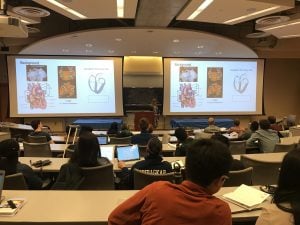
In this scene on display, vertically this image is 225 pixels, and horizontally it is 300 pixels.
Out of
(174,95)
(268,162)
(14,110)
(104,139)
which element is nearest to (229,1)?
(268,162)

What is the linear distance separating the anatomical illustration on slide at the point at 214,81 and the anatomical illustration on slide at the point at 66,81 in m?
4.63

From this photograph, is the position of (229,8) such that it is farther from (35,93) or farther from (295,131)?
(35,93)

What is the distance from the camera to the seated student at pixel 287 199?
1551mm

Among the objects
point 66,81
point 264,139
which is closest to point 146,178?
point 264,139

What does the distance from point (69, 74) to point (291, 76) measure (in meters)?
9.38

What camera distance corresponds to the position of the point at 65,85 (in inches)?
431

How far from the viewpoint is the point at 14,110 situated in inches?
429

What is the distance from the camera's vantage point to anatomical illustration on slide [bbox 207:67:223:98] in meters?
11.6

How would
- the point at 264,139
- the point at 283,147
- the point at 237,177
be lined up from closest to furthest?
the point at 237,177 < the point at 283,147 < the point at 264,139

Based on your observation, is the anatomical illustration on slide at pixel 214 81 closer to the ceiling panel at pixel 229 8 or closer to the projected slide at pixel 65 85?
the projected slide at pixel 65 85

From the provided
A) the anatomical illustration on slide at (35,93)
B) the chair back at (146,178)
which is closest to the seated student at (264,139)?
the chair back at (146,178)


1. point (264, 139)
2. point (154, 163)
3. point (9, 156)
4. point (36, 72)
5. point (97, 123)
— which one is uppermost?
point (36, 72)

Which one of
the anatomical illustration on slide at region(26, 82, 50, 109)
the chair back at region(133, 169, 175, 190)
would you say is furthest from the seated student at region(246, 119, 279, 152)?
the anatomical illustration on slide at region(26, 82, 50, 109)

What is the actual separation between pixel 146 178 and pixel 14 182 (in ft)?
3.60
